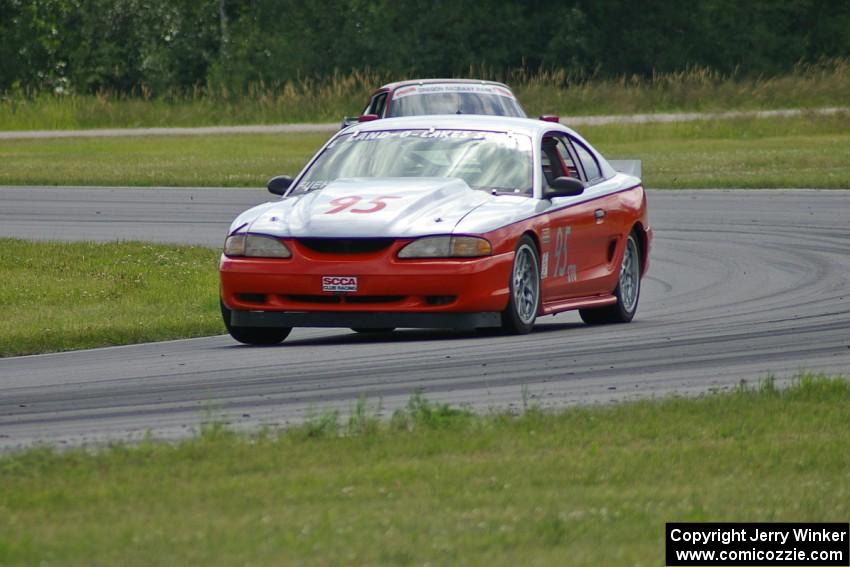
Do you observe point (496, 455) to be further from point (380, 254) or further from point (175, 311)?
point (175, 311)

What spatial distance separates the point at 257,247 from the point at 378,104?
17252 millimetres

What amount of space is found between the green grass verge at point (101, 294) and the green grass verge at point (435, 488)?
4850mm

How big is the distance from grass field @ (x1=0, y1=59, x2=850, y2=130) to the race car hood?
3956 centimetres

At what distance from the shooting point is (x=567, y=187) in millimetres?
12664

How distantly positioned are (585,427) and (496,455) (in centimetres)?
80

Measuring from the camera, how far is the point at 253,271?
1189 centimetres

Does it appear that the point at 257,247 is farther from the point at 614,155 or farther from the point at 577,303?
the point at 614,155

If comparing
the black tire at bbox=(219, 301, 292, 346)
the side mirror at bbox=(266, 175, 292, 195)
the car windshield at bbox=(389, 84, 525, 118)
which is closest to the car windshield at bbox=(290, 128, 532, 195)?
the side mirror at bbox=(266, 175, 292, 195)

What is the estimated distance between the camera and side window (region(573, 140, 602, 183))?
13.9 m

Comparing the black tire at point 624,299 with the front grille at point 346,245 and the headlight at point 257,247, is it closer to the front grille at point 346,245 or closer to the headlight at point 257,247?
the front grille at point 346,245

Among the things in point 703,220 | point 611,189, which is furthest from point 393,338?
point 703,220

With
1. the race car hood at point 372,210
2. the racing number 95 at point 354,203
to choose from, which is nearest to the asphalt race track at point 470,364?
the race car hood at point 372,210

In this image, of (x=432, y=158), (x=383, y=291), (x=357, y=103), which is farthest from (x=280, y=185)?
(x=357, y=103)

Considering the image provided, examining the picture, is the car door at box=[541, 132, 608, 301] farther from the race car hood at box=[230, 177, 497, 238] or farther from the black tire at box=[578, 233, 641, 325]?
the race car hood at box=[230, 177, 497, 238]
